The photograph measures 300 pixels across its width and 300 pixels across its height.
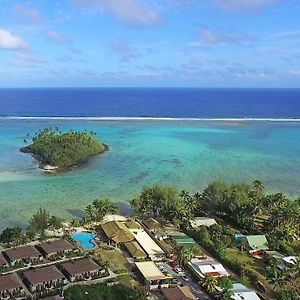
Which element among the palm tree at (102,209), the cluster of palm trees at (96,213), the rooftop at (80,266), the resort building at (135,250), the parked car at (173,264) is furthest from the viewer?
the palm tree at (102,209)

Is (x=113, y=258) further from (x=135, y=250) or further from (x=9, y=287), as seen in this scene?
(x=9, y=287)

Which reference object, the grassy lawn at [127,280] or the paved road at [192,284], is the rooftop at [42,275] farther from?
the paved road at [192,284]

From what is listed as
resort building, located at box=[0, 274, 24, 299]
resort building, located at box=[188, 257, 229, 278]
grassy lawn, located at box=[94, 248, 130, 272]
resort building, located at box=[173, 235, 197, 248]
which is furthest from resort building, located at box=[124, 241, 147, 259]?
resort building, located at box=[0, 274, 24, 299]

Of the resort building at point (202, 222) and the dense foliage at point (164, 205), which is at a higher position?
the dense foliage at point (164, 205)

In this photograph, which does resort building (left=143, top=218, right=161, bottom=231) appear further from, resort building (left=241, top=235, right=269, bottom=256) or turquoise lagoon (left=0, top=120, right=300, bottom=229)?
resort building (left=241, top=235, right=269, bottom=256)

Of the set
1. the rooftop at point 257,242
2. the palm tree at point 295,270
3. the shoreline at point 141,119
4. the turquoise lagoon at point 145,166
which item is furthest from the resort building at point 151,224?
the shoreline at point 141,119

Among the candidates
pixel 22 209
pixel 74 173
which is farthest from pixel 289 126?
pixel 22 209

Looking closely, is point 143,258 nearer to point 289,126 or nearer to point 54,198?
point 54,198
